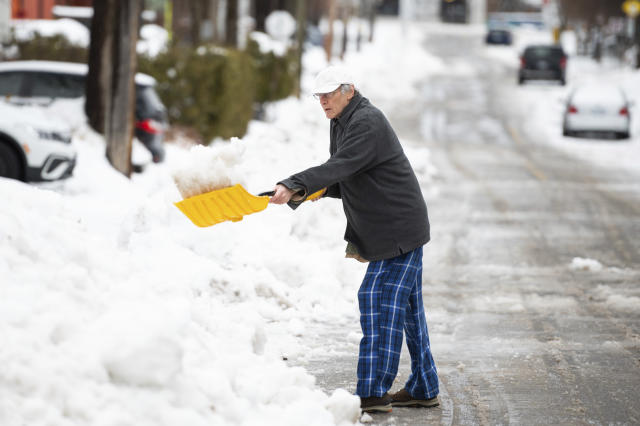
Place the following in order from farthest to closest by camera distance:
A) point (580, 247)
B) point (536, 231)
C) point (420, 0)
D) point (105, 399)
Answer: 1. point (420, 0)
2. point (536, 231)
3. point (580, 247)
4. point (105, 399)

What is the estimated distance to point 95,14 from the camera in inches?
631

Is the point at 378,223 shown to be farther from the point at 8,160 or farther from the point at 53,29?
the point at 53,29

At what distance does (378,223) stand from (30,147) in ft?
24.9

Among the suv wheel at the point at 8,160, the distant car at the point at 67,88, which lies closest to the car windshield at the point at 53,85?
the distant car at the point at 67,88

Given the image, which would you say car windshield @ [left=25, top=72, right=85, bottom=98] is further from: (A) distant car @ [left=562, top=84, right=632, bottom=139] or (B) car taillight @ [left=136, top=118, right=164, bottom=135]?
(A) distant car @ [left=562, top=84, right=632, bottom=139]

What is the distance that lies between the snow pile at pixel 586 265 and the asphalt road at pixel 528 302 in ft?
0.22

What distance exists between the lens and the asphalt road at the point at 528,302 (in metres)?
5.75

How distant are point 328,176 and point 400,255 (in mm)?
644

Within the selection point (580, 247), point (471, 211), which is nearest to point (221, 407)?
point (580, 247)

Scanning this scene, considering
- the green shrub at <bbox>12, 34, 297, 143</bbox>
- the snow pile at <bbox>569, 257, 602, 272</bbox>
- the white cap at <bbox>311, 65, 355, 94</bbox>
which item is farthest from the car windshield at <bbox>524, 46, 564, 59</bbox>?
the white cap at <bbox>311, 65, 355, 94</bbox>

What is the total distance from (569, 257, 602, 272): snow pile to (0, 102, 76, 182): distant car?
6.08 meters

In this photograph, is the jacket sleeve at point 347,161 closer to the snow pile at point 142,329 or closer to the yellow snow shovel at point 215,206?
the yellow snow shovel at point 215,206

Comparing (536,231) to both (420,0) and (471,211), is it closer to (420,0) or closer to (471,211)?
(471,211)

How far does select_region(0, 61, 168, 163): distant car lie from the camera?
15.7 meters
